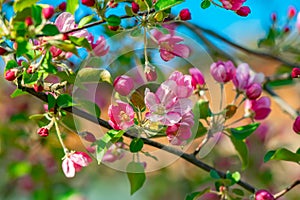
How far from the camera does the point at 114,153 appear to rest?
1.22 metres

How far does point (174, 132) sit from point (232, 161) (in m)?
1.44

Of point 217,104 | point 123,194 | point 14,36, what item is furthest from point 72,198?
point 123,194

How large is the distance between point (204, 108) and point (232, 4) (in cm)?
34

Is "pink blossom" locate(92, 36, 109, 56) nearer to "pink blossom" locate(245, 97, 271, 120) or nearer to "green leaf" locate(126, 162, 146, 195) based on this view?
"green leaf" locate(126, 162, 146, 195)

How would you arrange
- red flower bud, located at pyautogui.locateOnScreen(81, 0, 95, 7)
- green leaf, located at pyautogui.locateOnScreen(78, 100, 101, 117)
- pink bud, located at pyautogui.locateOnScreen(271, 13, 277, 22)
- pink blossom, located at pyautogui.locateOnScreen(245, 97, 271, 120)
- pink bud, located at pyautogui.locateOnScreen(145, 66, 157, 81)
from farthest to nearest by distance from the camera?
pink bud, located at pyautogui.locateOnScreen(271, 13, 277, 22) < pink blossom, located at pyautogui.locateOnScreen(245, 97, 271, 120) < green leaf, located at pyautogui.locateOnScreen(78, 100, 101, 117) < pink bud, located at pyautogui.locateOnScreen(145, 66, 157, 81) < red flower bud, located at pyautogui.locateOnScreen(81, 0, 95, 7)

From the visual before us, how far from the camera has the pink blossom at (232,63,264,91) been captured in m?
1.28

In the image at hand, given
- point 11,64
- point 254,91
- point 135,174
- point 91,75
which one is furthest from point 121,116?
point 254,91

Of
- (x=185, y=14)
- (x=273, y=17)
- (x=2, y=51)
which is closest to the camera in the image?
(x=2, y=51)

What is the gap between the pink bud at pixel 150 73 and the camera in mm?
972

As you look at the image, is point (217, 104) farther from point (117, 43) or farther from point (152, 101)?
point (117, 43)

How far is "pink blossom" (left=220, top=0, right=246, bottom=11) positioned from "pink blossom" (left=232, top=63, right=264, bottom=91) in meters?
0.33

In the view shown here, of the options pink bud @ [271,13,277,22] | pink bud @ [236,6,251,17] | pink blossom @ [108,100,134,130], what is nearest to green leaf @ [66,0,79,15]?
pink blossom @ [108,100,134,130]

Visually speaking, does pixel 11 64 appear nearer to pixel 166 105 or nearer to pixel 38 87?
pixel 38 87

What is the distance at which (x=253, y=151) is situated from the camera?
2277 mm
